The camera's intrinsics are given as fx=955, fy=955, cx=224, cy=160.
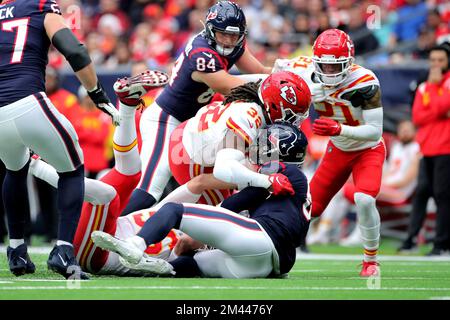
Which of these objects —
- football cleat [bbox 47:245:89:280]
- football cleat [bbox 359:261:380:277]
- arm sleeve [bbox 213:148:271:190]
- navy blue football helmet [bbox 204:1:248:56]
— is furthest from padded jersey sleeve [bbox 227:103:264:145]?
football cleat [bbox 359:261:380:277]

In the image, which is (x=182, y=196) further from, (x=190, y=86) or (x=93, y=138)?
(x=93, y=138)

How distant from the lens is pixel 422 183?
10.4 meters

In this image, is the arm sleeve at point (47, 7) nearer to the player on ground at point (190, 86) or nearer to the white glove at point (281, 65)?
the player on ground at point (190, 86)

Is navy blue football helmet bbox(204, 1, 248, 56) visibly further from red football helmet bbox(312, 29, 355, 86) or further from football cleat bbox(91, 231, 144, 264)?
football cleat bbox(91, 231, 144, 264)

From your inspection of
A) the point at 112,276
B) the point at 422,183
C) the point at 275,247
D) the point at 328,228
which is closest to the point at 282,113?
the point at 275,247

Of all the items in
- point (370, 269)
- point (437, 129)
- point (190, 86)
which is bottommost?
point (437, 129)

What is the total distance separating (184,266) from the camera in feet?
19.3

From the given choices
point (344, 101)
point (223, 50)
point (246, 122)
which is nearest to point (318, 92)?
point (344, 101)

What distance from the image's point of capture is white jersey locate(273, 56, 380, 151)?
6.99 metres

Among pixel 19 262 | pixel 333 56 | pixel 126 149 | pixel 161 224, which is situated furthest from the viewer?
pixel 333 56

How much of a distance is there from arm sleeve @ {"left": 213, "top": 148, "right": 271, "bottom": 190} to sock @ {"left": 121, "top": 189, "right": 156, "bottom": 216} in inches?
51.7

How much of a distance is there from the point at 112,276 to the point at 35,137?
104 cm

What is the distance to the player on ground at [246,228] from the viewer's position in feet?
17.6

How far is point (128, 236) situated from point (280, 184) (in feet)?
3.55
